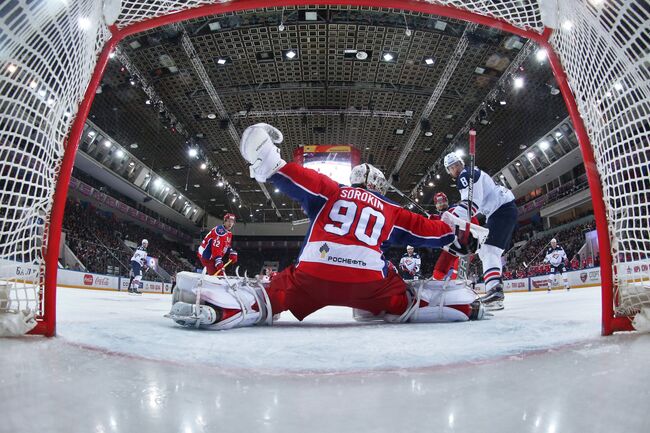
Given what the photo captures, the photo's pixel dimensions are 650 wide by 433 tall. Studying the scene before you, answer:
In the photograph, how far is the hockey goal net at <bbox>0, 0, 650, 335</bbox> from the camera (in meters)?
1.39

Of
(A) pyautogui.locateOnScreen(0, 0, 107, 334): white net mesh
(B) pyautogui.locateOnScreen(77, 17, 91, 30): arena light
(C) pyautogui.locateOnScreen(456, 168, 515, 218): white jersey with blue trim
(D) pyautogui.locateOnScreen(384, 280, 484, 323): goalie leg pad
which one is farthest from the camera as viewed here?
(C) pyautogui.locateOnScreen(456, 168, 515, 218): white jersey with blue trim

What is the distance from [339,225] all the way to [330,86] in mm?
7417

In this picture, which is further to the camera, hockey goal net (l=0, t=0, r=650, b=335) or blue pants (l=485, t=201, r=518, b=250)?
blue pants (l=485, t=201, r=518, b=250)

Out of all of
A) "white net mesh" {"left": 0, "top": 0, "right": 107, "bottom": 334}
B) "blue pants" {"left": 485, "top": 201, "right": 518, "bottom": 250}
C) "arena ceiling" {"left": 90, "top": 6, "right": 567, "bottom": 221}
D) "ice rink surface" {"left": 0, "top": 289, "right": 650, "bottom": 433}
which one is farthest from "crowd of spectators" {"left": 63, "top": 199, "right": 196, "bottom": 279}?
"ice rink surface" {"left": 0, "top": 289, "right": 650, "bottom": 433}

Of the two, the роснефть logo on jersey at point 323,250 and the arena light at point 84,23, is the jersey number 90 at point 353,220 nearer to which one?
the роснефть logo on jersey at point 323,250

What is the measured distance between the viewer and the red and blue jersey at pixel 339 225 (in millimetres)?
2109

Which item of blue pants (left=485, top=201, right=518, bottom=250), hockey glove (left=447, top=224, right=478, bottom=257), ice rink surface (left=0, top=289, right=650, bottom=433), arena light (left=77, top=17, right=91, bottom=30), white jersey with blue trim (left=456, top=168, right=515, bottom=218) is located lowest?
ice rink surface (left=0, top=289, right=650, bottom=433)

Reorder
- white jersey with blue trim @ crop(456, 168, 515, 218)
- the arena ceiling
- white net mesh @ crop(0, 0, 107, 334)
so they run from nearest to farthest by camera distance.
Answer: white net mesh @ crop(0, 0, 107, 334) < white jersey with blue trim @ crop(456, 168, 515, 218) < the arena ceiling

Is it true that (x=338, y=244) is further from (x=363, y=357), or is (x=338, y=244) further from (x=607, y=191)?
(x=607, y=191)

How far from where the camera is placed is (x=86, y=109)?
5.30ft

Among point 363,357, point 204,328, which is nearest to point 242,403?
point 363,357

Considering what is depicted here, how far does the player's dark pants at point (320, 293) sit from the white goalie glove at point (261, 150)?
0.57 m

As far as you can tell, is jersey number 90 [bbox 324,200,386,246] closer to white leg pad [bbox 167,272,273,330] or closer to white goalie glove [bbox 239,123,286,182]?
white goalie glove [bbox 239,123,286,182]

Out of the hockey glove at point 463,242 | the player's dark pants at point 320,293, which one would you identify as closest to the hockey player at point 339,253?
the player's dark pants at point 320,293
